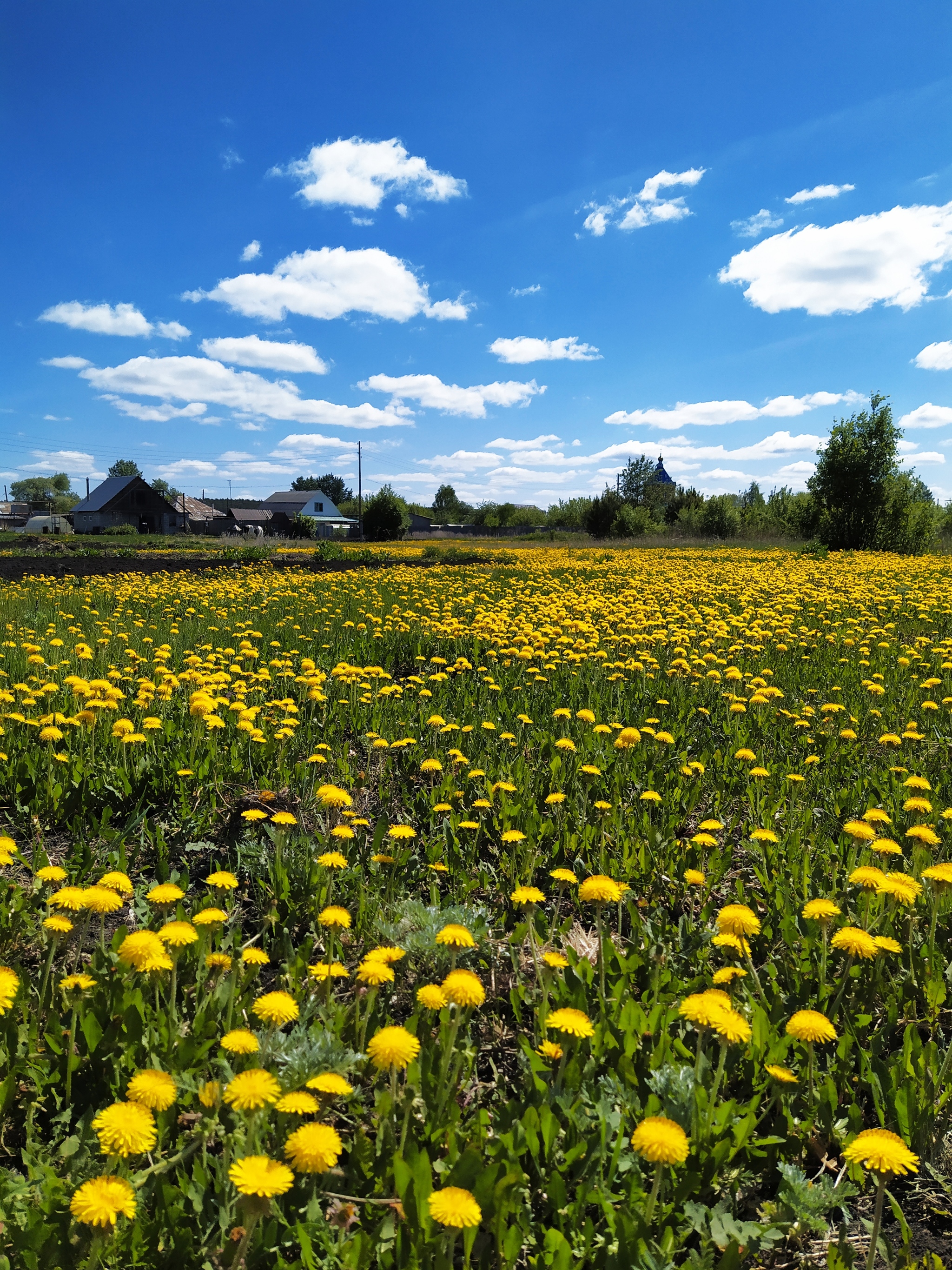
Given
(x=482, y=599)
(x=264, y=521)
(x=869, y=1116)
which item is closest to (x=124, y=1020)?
(x=869, y=1116)

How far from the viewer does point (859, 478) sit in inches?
1303

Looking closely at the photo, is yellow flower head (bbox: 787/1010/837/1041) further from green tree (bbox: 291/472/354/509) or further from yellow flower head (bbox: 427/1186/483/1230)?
green tree (bbox: 291/472/354/509)

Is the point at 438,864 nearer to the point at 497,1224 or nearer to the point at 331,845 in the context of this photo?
the point at 331,845

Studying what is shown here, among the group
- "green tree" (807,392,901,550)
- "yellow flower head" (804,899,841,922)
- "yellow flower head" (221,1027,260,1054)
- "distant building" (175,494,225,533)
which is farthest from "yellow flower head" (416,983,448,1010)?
"distant building" (175,494,225,533)

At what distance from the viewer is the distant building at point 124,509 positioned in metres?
59.4

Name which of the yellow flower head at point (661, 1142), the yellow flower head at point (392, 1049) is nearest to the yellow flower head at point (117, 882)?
the yellow flower head at point (392, 1049)

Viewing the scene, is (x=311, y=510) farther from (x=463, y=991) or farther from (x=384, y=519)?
(x=463, y=991)

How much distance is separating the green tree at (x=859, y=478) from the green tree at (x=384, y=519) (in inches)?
1199

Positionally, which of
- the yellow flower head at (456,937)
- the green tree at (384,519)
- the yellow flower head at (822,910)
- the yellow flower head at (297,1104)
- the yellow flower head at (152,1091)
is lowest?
the yellow flower head at (152,1091)

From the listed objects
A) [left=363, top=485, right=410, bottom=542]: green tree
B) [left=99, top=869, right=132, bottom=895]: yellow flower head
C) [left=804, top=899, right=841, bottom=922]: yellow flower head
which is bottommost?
[left=804, top=899, right=841, bottom=922]: yellow flower head

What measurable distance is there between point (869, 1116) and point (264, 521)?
293 ft

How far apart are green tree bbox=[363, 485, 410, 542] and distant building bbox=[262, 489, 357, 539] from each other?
26237 mm

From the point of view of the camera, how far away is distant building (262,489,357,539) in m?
84.2

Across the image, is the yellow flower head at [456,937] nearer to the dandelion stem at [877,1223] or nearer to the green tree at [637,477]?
the dandelion stem at [877,1223]
